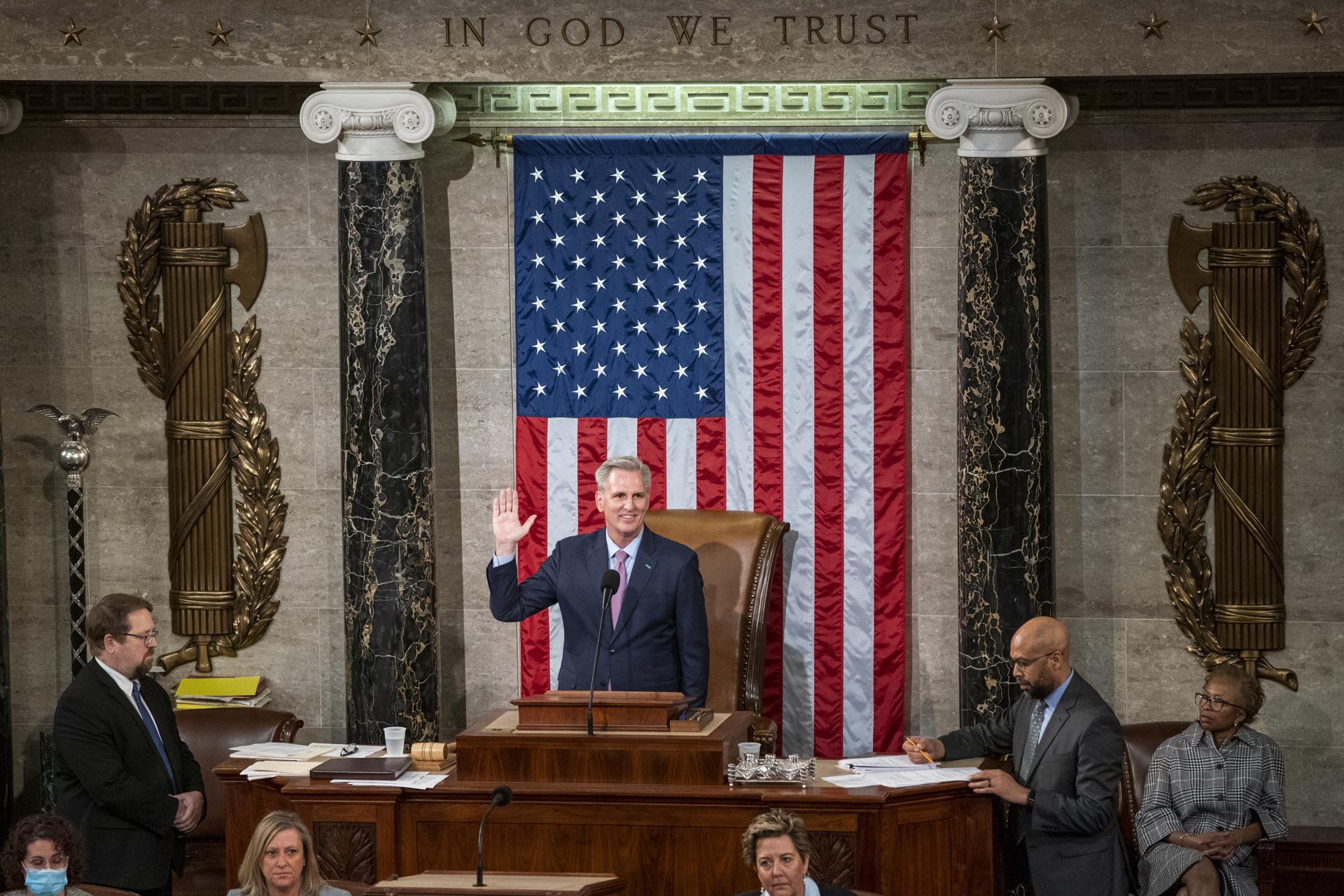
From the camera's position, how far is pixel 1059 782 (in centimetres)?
608

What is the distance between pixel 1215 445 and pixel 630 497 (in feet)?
12.1

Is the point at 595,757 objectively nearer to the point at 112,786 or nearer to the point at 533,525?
the point at 112,786

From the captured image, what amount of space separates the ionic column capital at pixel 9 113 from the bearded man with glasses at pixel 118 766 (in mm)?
3842

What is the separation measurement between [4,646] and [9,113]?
288cm

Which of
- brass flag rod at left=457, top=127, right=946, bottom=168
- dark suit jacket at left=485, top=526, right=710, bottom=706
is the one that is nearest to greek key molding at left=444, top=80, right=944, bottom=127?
brass flag rod at left=457, top=127, right=946, bottom=168

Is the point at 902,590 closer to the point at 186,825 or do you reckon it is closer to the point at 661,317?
the point at 661,317

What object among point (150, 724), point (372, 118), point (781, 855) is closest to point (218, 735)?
point (150, 724)

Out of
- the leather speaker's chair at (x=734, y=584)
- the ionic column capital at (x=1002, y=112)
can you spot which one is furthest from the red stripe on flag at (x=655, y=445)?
the ionic column capital at (x=1002, y=112)

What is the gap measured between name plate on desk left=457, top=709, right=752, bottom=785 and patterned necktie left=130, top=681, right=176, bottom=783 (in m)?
1.17

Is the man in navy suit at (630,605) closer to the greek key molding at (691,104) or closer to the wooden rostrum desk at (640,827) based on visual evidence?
the wooden rostrum desk at (640,827)

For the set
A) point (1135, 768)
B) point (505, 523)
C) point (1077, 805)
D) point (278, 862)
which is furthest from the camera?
point (1135, 768)

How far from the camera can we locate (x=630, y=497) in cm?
693

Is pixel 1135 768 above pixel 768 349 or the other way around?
the other way around

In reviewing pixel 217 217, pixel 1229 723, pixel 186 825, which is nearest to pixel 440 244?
pixel 217 217
